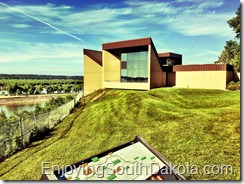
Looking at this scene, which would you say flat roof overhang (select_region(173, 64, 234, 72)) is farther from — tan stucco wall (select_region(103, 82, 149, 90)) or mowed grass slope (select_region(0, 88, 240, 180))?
tan stucco wall (select_region(103, 82, 149, 90))

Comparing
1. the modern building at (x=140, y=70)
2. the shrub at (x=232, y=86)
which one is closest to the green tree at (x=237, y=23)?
the shrub at (x=232, y=86)

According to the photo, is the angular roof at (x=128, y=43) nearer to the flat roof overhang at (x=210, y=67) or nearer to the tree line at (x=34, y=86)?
the flat roof overhang at (x=210, y=67)

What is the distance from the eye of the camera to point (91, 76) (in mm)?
12789

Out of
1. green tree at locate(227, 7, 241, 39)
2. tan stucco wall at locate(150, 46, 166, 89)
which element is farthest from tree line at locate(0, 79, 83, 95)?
green tree at locate(227, 7, 241, 39)

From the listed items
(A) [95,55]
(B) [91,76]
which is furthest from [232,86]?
(B) [91,76]

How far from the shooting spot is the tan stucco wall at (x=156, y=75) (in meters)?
11.0

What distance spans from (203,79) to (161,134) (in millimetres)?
4851

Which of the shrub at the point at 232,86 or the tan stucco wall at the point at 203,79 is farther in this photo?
the tan stucco wall at the point at 203,79

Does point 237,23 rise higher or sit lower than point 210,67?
higher

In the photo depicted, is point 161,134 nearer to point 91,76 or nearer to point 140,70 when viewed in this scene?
point 140,70

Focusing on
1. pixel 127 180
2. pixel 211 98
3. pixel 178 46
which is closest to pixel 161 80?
pixel 211 98

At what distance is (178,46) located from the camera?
521 cm

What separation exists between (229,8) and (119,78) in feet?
27.3

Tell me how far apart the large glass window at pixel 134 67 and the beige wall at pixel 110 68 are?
346 mm
